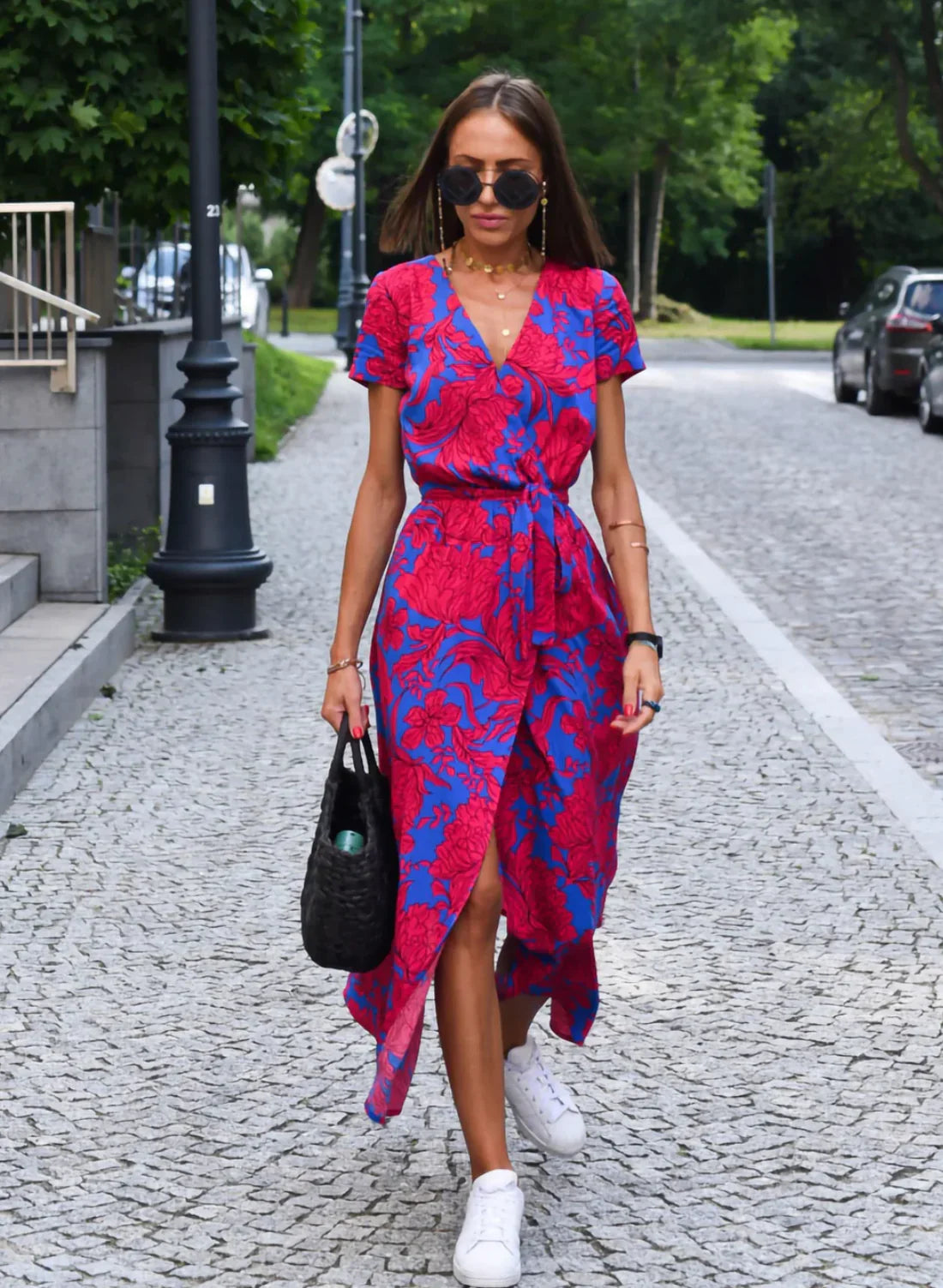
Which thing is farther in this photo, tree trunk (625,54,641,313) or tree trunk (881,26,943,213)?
tree trunk (625,54,641,313)

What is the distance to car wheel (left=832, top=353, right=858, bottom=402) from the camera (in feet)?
82.2

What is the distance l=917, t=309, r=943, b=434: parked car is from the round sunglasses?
17.6 m

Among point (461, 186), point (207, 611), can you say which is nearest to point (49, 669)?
point (207, 611)

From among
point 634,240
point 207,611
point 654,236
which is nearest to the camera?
point 207,611

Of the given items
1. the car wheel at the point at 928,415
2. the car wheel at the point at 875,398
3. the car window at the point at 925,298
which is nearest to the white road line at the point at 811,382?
the car wheel at the point at 875,398

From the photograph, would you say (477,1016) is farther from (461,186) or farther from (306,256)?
(306,256)

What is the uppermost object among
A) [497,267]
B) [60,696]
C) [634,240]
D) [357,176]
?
[634,240]

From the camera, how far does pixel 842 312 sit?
88.2 feet

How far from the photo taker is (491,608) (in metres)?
3.50

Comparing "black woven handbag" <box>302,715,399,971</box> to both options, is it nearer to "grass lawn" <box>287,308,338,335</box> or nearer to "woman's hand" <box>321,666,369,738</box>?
"woman's hand" <box>321,666,369,738</box>

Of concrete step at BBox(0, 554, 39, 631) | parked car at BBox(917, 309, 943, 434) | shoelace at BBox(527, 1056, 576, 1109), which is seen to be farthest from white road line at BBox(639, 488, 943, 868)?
parked car at BBox(917, 309, 943, 434)

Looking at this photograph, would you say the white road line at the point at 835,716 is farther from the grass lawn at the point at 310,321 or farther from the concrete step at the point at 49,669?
the grass lawn at the point at 310,321

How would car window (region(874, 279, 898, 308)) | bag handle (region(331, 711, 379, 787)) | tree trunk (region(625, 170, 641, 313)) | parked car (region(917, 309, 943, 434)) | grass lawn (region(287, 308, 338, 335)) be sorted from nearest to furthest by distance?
bag handle (region(331, 711, 379, 787))
parked car (region(917, 309, 943, 434))
car window (region(874, 279, 898, 308))
grass lawn (region(287, 308, 338, 335))
tree trunk (region(625, 170, 641, 313))

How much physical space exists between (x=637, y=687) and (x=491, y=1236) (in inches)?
34.5
